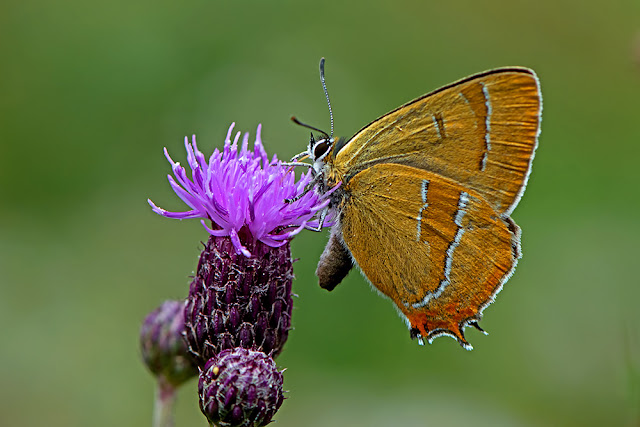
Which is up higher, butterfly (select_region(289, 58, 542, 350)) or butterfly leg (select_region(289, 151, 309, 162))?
butterfly leg (select_region(289, 151, 309, 162))

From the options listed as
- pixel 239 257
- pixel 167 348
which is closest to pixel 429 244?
pixel 239 257

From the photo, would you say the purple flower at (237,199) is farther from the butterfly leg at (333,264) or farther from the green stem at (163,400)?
the green stem at (163,400)

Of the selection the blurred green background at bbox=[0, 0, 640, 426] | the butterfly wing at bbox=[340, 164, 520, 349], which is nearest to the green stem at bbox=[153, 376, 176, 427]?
the butterfly wing at bbox=[340, 164, 520, 349]

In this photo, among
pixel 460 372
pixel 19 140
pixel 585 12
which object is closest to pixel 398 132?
pixel 460 372

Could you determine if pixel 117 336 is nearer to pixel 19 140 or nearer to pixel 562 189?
pixel 19 140

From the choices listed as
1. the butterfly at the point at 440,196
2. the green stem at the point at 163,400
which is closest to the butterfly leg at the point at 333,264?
the butterfly at the point at 440,196

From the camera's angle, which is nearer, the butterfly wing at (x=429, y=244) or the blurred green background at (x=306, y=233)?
the butterfly wing at (x=429, y=244)

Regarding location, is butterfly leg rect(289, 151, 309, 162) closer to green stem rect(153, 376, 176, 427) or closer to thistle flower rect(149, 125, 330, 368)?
thistle flower rect(149, 125, 330, 368)

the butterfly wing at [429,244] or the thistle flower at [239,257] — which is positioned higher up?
the thistle flower at [239,257]
